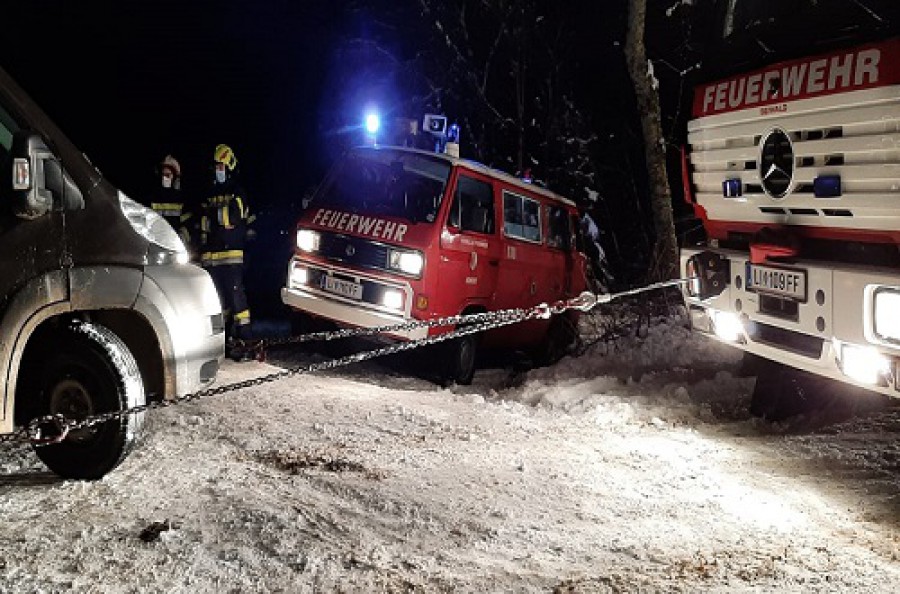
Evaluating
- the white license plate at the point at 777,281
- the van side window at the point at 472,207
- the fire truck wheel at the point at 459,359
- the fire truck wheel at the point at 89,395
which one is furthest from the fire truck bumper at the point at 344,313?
the fire truck wheel at the point at 89,395

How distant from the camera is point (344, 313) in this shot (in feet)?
24.2

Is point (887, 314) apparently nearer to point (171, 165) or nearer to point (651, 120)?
point (171, 165)

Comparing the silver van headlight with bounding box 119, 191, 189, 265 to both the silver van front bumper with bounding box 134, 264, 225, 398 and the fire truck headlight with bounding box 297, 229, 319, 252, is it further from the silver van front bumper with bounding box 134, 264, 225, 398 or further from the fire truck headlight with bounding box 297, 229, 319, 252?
the fire truck headlight with bounding box 297, 229, 319, 252

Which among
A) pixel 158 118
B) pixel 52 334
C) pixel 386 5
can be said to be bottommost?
pixel 52 334

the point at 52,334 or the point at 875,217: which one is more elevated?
the point at 875,217

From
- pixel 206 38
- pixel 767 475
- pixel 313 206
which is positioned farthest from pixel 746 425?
pixel 206 38

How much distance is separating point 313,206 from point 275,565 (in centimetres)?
505

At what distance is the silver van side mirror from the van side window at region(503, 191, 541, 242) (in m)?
4.89

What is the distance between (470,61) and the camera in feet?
68.9

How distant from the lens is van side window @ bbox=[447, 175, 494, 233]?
7.46 meters

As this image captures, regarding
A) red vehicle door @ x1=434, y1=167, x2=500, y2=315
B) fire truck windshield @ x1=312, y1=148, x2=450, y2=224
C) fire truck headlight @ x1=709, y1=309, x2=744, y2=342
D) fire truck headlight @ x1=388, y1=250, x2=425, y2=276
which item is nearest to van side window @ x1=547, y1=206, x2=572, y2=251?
red vehicle door @ x1=434, y1=167, x2=500, y2=315

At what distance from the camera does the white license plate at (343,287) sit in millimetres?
7371

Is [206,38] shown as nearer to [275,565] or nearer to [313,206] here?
[313,206]

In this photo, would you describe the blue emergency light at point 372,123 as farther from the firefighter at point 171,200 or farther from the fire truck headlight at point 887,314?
the fire truck headlight at point 887,314
